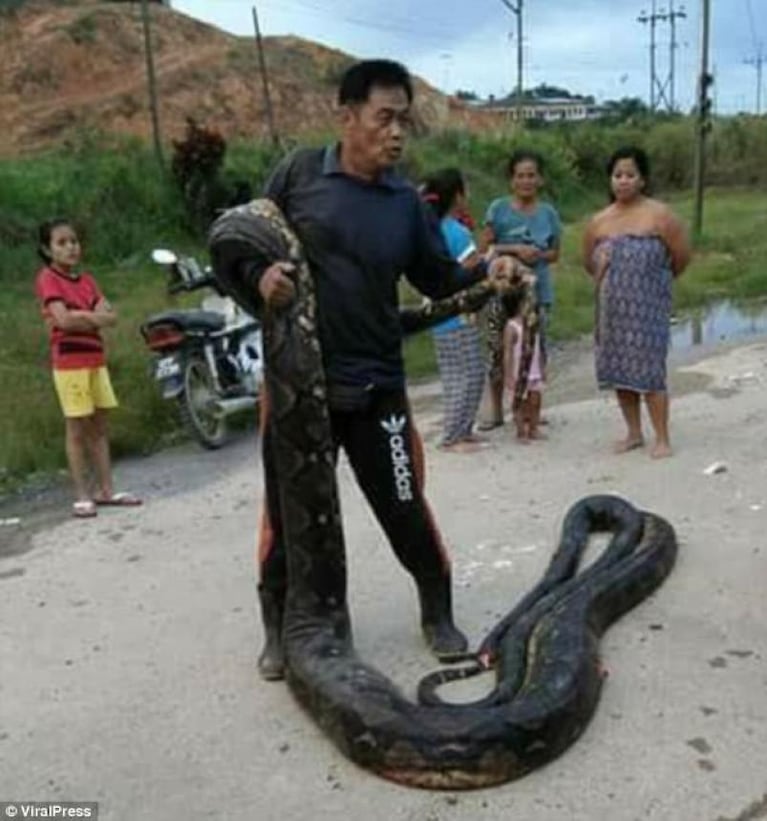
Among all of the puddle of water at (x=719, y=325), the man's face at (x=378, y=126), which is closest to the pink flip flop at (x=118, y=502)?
the man's face at (x=378, y=126)

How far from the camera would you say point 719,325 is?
13.8 meters

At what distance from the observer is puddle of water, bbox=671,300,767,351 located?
41.5 ft

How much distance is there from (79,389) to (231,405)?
2003 millimetres

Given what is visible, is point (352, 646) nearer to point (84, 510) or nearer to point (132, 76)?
point (84, 510)

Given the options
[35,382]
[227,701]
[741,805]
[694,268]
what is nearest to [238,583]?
[227,701]

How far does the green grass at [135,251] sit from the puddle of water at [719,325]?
0.56 metres

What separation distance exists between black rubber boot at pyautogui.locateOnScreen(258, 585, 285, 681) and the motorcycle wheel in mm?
4151

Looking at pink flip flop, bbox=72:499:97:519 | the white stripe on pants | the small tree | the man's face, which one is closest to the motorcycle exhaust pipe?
Answer: the white stripe on pants

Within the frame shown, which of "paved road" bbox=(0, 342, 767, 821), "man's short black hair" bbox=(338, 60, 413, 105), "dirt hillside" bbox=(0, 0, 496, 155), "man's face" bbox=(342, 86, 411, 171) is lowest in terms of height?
"paved road" bbox=(0, 342, 767, 821)

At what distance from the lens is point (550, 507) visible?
6352 millimetres

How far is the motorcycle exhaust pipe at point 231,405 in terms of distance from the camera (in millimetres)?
8602

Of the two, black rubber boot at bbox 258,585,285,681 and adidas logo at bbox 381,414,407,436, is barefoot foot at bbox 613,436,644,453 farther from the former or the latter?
black rubber boot at bbox 258,585,285,681

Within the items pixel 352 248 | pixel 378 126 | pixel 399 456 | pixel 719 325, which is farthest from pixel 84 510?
pixel 719 325

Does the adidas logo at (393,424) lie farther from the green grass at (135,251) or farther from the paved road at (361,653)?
the green grass at (135,251)
